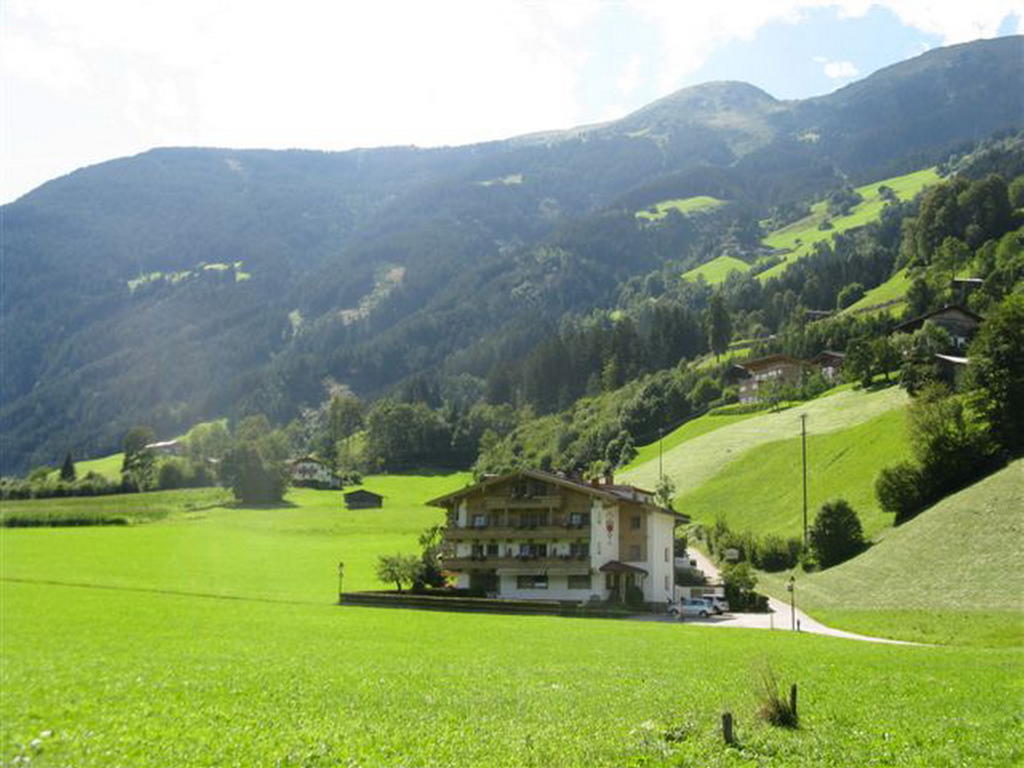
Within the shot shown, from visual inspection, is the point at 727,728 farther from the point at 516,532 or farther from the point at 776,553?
the point at 776,553

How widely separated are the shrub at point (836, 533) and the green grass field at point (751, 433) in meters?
26.8

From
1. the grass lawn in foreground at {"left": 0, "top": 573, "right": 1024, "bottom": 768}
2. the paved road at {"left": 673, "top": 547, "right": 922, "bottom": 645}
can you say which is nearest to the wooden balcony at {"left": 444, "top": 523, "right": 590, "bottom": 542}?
the paved road at {"left": 673, "top": 547, "right": 922, "bottom": 645}

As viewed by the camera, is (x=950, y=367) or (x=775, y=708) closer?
(x=775, y=708)

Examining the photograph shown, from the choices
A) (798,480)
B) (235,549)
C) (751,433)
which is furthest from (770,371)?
(235,549)

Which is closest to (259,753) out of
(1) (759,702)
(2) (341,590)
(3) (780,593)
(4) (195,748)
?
(4) (195,748)

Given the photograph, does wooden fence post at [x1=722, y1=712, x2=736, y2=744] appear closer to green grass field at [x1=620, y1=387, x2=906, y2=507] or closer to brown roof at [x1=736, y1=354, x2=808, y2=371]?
green grass field at [x1=620, y1=387, x2=906, y2=507]

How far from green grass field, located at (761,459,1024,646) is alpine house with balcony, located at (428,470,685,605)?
12249 millimetres

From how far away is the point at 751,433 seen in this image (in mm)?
132875

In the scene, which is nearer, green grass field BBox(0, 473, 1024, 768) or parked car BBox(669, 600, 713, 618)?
green grass field BBox(0, 473, 1024, 768)

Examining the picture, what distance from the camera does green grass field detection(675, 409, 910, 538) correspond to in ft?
295

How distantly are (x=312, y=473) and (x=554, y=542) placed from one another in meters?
117

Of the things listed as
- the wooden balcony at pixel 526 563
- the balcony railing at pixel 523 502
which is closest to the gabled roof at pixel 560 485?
the balcony railing at pixel 523 502

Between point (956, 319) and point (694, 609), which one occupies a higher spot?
point (956, 319)

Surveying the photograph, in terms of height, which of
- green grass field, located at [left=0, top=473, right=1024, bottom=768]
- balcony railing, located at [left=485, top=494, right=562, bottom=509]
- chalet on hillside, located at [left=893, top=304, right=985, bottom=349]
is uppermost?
chalet on hillside, located at [left=893, top=304, right=985, bottom=349]
